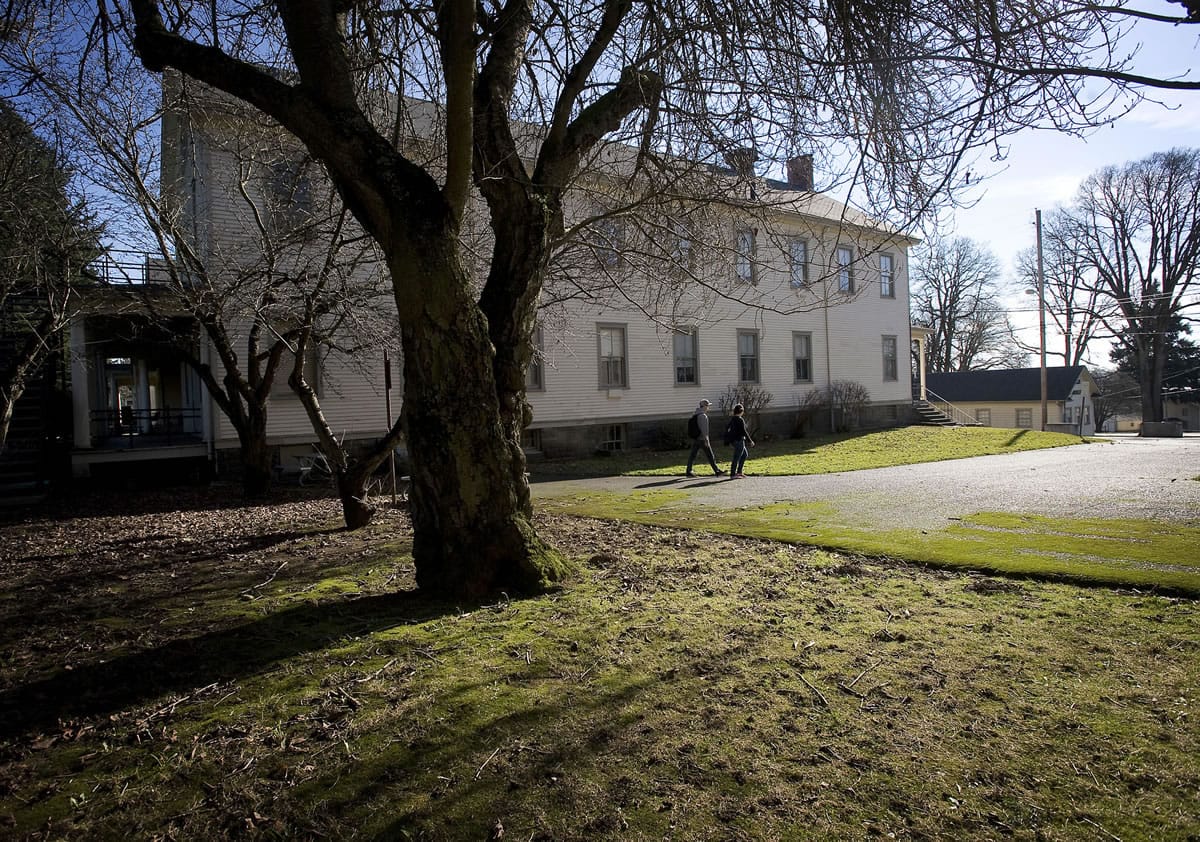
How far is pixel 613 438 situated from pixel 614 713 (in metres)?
20.1

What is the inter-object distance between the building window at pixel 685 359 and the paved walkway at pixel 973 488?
6960 mm

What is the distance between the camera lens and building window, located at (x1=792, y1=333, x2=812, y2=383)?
28.1 m

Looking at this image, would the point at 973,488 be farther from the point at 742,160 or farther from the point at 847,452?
the point at 847,452

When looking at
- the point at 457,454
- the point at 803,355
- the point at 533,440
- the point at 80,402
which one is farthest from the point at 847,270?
the point at 803,355

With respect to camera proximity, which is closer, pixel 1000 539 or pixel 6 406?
pixel 1000 539

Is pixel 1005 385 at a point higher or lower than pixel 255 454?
higher

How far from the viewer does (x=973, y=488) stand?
12039mm

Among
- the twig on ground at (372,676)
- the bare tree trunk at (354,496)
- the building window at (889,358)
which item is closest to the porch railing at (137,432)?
the bare tree trunk at (354,496)

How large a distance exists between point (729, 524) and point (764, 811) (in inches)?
252

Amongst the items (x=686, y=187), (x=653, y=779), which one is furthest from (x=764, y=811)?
(x=686, y=187)

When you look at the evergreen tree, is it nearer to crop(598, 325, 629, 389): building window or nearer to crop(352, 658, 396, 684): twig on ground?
crop(598, 325, 629, 389): building window

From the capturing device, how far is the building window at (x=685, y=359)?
965 inches

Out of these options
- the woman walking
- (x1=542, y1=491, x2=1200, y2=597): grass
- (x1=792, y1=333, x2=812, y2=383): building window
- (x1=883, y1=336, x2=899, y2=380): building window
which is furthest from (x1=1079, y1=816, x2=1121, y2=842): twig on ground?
(x1=883, y1=336, x2=899, y2=380): building window

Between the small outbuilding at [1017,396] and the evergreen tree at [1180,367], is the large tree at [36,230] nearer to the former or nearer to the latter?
the small outbuilding at [1017,396]
